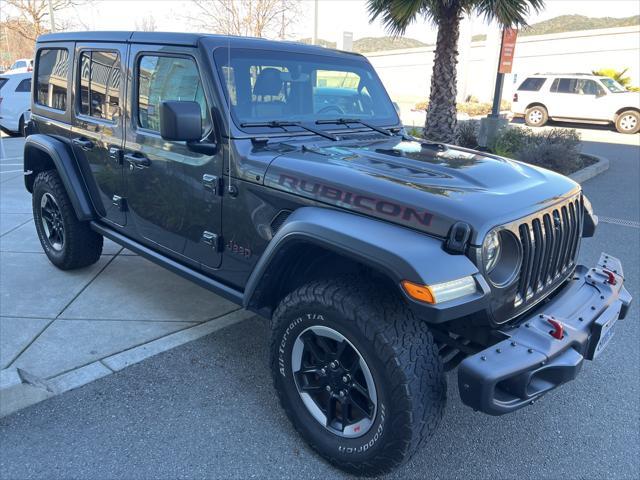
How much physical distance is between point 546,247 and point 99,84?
129 inches

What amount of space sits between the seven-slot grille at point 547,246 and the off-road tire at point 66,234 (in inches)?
139

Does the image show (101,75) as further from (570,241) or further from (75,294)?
(570,241)

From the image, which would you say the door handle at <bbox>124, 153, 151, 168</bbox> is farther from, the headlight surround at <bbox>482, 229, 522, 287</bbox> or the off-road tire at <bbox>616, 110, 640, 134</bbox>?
the off-road tire at <bbox>616, 110, 640, 134</bbox>

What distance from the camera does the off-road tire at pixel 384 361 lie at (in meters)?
2.12

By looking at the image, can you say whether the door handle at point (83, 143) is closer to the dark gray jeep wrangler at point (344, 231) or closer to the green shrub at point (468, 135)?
the dark gray jeep wrangler at point (344, 231)

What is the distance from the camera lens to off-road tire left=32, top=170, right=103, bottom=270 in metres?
4.31

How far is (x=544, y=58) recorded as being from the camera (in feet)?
96.3

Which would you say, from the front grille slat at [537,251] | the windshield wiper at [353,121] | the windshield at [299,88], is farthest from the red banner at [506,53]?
the front grille slat at [537,251]

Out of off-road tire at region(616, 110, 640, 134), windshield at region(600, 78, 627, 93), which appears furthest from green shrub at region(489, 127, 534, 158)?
windshield at region(600, 78, 627, 93)

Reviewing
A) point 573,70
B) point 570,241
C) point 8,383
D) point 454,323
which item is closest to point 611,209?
point 570,241

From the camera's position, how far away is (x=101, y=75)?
149 inches

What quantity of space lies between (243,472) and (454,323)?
123 centimetres

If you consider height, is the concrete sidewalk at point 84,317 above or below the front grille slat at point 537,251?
below

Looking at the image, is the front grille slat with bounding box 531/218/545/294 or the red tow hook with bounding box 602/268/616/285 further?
the red tow hook with bounding box 602/268/616/285
